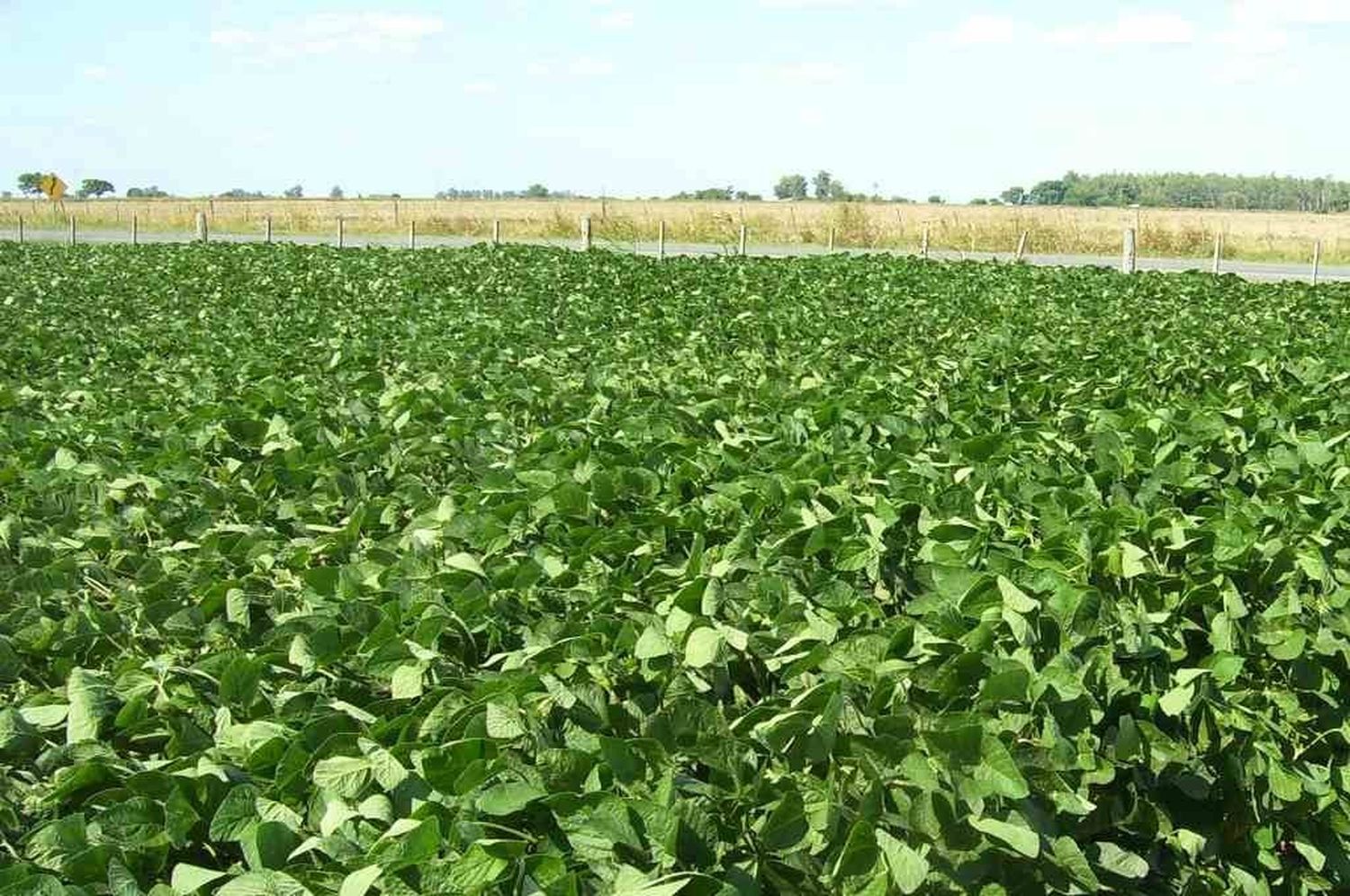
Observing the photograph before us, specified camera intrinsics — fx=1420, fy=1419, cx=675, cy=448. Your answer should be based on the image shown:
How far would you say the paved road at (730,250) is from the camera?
37.4 metres

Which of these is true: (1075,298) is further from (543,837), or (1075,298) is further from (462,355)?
(543,837)

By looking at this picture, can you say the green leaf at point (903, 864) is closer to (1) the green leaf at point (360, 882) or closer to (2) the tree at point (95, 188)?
(1) the green leaf at point (360, 882)

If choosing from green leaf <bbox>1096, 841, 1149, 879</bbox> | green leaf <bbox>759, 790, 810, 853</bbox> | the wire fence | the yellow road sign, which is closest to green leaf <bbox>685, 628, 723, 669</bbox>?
green leaf <bbox>759, 790, 810, 853</bbox>

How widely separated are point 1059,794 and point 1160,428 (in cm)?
318

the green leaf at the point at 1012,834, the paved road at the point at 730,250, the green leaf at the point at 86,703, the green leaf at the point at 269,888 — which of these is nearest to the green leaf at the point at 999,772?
the green leaf at the point at 1012,834

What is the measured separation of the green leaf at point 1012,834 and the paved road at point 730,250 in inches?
1261

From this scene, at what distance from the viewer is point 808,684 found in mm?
3189

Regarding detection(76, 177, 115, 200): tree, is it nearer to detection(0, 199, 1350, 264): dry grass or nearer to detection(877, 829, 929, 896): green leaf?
detection(0, 199, 1350, 264): dry grass

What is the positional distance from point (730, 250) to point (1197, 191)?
502ft

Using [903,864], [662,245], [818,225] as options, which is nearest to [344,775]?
[903,864]

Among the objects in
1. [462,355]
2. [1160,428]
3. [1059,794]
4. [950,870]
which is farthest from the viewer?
[462,355]

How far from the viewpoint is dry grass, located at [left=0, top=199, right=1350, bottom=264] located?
4816 centimetres

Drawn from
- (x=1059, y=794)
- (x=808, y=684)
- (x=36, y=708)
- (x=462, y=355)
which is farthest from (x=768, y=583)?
(x=462, y=355)

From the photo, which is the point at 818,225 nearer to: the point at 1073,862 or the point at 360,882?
the point at 1073,862
